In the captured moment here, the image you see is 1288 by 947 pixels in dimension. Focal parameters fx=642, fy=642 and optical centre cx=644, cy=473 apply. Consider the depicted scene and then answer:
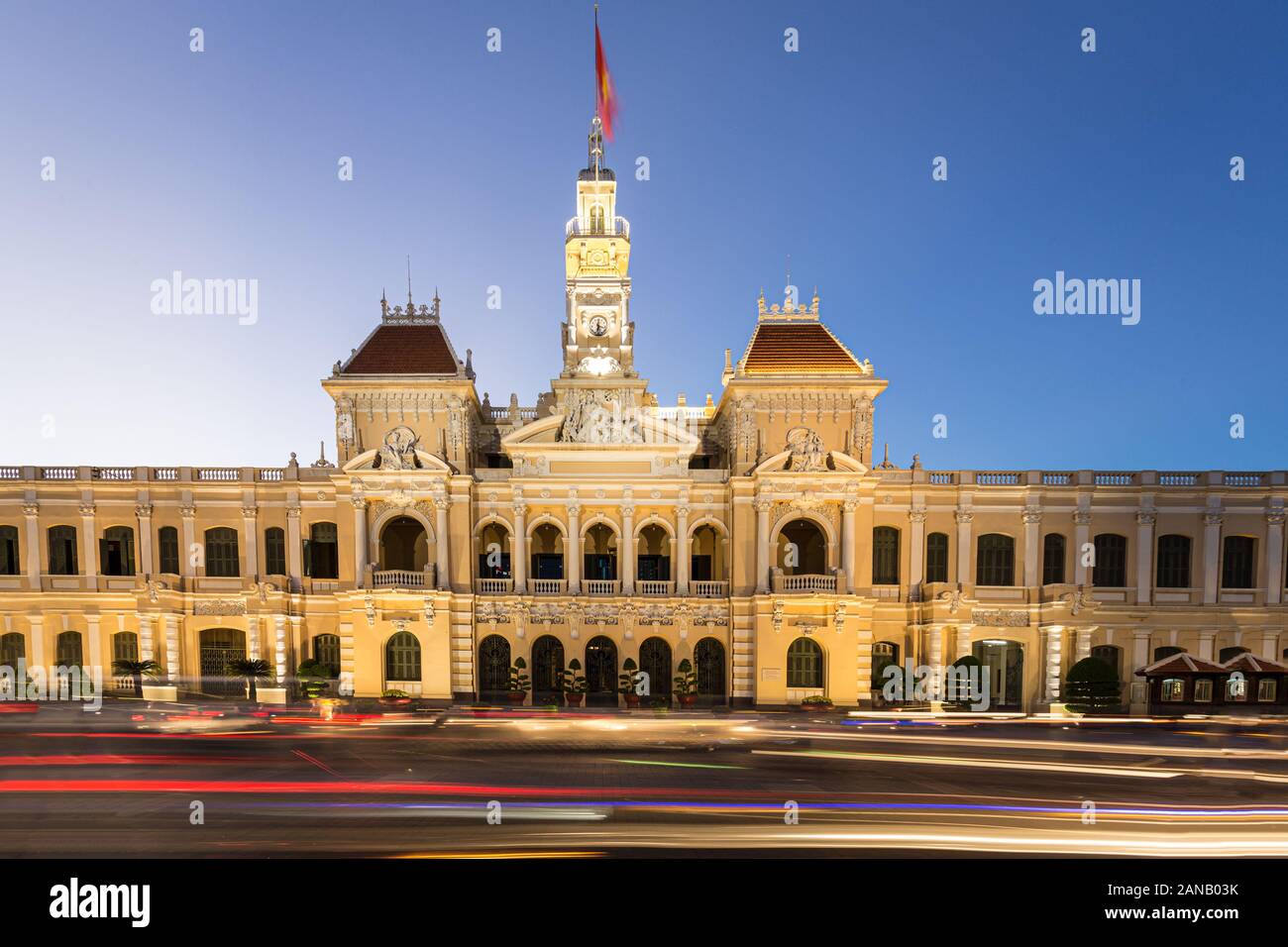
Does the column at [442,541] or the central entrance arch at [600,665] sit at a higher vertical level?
the column at [442,541]

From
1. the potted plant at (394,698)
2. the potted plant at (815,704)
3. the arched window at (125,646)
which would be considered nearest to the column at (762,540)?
the potted plant at (815,704)

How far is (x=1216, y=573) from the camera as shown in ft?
111

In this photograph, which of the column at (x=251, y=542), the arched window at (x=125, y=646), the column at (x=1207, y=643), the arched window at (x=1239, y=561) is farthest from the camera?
the column at (x=251, y=542)

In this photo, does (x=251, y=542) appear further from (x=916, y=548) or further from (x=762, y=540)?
(x=916, y=548)

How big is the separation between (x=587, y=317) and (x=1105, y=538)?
32599 mm

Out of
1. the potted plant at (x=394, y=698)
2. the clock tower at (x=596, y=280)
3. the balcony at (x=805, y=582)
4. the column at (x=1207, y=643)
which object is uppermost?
the clock tower at (x=596, y=280)

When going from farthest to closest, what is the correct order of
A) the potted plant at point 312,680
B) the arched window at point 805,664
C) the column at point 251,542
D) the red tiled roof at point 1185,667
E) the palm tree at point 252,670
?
the column at point 251,542
the potted plant at point 312,680
the palm tree at point 252,670
the arched window at point 805,664
the red tiled roof at point 1185,667

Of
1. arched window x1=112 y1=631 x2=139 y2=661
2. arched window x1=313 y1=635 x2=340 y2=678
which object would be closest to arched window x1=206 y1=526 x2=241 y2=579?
arched window x1=112 y1=631 x2=139 y2=661

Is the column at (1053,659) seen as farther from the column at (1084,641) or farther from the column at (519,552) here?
the column at (519,552)

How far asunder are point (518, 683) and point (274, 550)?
16.1m

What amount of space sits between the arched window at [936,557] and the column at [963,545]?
681 millimetres

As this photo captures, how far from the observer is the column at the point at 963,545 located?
3462 centimetres

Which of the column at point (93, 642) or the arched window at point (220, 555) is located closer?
the column at point (93, 642)
